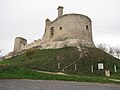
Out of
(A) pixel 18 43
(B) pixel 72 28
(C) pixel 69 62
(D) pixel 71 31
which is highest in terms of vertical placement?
(B) pixel 72 28

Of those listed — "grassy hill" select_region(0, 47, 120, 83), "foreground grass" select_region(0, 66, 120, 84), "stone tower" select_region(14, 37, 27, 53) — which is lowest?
"foreground grass" select_region(0, 66, 120, 84)

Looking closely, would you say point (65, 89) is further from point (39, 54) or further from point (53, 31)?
point (53, 31)

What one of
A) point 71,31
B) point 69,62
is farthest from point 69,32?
point 69,62

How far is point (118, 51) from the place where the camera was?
70.2 metres

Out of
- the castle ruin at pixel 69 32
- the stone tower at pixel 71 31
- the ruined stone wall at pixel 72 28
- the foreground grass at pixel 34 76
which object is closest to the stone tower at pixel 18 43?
the castle ruin at pixel 69 32

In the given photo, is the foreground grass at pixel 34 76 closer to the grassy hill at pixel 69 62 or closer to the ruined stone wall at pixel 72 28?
the grassy hill at pixel 69 62

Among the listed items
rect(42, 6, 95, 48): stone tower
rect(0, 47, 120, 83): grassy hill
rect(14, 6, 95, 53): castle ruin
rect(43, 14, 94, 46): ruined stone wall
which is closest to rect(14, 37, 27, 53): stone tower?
rect(14, 6, 95, 53): castle ruin

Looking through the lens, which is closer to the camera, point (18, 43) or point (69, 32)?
point (69, 32)

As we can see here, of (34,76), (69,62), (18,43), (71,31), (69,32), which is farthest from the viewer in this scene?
(18,43)

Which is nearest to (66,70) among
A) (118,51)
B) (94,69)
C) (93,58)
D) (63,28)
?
(94,69)

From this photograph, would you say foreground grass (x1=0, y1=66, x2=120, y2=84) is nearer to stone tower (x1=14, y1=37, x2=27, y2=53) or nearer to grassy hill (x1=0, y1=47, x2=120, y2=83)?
grassy hill (x1=0, y1=47, x2=120, y2=83)

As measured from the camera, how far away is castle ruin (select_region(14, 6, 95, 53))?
39.4m

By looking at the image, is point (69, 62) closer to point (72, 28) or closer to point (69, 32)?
point (69, 32)

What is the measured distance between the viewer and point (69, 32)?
40156 mm
